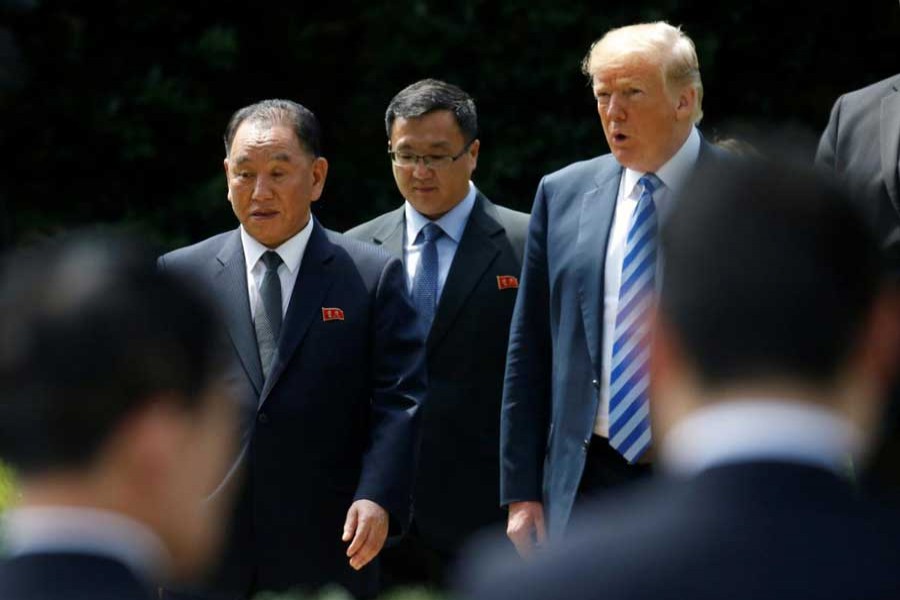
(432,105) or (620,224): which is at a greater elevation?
(620,224)

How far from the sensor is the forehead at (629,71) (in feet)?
19.0

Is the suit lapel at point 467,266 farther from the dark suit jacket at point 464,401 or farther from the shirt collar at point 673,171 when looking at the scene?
the shirt collar at point 673,171

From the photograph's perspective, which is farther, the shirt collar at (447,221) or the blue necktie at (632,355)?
the shirt collar at (447,221)

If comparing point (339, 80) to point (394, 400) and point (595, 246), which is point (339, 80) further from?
point (595, 246)

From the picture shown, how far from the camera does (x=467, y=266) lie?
7250mm

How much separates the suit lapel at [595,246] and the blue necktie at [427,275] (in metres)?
1.51

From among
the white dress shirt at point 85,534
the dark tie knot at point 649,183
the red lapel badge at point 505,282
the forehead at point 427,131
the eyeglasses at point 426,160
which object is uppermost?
the white dress shirt at point 85,534

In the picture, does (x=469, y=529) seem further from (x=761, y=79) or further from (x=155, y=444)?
(x=761, y=79)

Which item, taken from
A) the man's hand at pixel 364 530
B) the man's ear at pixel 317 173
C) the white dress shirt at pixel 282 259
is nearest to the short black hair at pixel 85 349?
the man's hand at pixel 364 530

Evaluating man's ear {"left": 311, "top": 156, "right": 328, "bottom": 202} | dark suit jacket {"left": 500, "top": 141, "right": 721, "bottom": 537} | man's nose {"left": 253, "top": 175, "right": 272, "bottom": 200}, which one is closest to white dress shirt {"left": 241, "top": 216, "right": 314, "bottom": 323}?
man's nose {"left": 253, "top": 175, "right": 272, "bottom": 200}

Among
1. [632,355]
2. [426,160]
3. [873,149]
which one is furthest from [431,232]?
[873,149]

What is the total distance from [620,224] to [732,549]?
3686 millimetres

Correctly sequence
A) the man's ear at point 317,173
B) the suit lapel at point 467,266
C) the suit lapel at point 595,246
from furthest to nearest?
the suit lapel at point 467,266 → the man's ear at point 317,173 → the suit lapel at point 595,246

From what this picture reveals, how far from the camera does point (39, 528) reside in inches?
84.7
